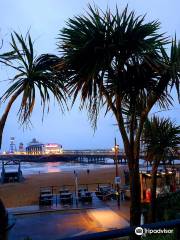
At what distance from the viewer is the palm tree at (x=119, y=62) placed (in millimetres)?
6016

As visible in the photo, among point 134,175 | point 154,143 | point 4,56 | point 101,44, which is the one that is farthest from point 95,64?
point 154,143

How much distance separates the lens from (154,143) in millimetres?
8664

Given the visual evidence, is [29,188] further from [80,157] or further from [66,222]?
[80,157]

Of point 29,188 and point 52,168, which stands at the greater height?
point 29,188

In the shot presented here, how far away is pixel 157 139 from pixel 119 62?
299 cm

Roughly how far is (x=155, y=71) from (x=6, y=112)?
9.50 ft

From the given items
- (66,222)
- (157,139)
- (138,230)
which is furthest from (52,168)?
(138,230)

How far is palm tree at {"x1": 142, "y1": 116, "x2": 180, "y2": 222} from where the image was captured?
28.0 feet

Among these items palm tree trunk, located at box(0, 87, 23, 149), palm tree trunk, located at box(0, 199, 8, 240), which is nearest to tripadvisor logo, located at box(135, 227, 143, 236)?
palm tree trunk, located at box(0, 199, 8, 240)

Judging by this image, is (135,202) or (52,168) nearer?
(135,202)

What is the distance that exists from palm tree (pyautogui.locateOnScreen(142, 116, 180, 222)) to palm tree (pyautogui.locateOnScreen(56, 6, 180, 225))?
1883 mm

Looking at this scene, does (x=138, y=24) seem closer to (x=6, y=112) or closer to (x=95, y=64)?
(x=95, y=64)

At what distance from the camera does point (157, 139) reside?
28.4 ft

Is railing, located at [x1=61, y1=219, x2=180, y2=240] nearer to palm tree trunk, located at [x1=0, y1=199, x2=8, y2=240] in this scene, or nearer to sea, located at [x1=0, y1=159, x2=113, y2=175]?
palm tree trunk, located at [x1=0, y1=199, x2=8, y2=240]
